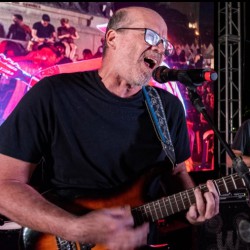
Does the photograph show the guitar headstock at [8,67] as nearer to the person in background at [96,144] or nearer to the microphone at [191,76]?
the person in background at [96,144]

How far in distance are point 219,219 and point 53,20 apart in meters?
3.70

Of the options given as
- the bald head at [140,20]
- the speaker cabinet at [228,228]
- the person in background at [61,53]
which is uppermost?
the person in background at [61,53]

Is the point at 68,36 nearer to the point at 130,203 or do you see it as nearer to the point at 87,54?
the point at 87,54

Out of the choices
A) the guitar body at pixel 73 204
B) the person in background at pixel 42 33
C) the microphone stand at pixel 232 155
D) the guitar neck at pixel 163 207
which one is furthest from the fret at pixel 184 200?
the person in background at pixel 42 33

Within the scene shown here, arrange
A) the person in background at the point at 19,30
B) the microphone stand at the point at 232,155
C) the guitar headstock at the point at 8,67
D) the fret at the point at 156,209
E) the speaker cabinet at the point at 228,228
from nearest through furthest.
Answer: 1. the microphone stand at the point at 232,155
2. the fret at the point at 156,209
3. the speaker cabinet at the point at 228,228
4. the guitar headstock at the point at 8,67
5. the person in background at the point at 19,30

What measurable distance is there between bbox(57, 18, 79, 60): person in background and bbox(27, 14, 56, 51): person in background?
0.12 meters

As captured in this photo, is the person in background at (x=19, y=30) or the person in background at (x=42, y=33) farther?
the person in background at (x=42, y=33)

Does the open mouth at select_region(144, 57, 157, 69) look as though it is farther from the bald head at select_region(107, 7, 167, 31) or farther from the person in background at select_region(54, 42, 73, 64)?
the person in background at select_region(54, 42, 73, 64)

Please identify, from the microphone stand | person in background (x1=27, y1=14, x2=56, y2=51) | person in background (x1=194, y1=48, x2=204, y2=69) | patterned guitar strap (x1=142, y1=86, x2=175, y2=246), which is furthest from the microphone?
person in background (x1=194, y1=48, x2=204, y2=69)

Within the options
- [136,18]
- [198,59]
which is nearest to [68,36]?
[198,59]

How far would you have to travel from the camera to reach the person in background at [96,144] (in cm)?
167

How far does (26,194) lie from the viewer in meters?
1.67

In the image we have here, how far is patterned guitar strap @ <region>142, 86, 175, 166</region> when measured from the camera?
6.88ft

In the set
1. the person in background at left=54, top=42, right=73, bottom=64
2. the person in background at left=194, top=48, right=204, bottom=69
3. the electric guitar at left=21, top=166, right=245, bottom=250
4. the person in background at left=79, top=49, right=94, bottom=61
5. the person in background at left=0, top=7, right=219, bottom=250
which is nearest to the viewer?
the person in background at left=0, top=7, right=219, bottom=250
